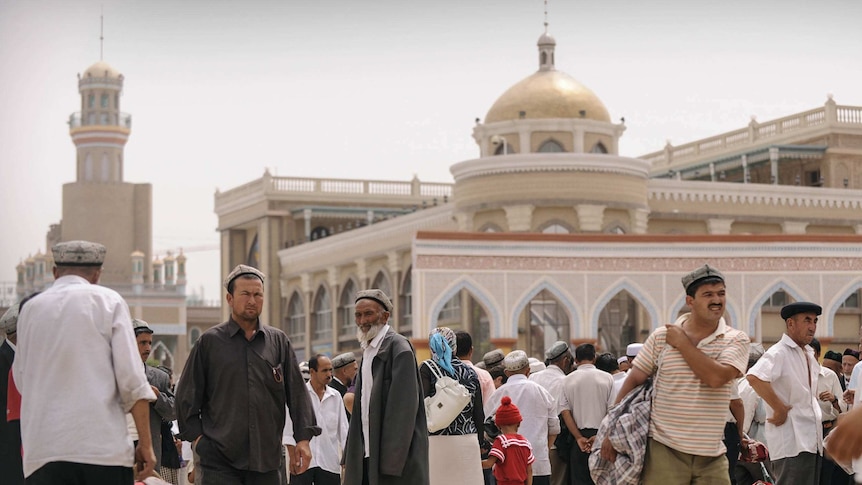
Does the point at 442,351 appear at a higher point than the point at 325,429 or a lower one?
higher

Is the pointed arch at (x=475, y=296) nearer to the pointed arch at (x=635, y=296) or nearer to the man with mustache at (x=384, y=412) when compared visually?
the pointed arch at (x=635, y=296)

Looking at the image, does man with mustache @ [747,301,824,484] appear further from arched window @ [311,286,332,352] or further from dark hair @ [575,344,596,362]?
arched window @ [311,286,332,352]

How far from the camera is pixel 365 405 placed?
820 cm

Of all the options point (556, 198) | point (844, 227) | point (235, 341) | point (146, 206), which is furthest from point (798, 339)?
point (146, 206)

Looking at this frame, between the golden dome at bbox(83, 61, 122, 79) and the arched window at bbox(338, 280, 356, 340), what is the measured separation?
49.1 meters

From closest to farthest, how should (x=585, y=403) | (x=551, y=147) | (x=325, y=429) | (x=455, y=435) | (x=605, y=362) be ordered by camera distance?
1. (x=455, y=435)
2. (x=325, y=429)
3. (x=585, y=403)
4. (x=605, y=362)
5. (x=551, y=147)

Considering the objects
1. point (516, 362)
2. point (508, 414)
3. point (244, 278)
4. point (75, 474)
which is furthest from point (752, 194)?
point (75, 474)

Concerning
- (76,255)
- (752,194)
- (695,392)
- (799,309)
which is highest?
(752,194)

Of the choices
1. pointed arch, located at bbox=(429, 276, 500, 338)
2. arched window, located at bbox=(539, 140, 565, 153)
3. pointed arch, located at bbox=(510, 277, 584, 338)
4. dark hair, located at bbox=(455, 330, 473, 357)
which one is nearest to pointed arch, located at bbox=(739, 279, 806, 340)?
pointed arch, located at bbox=(510, 277, 584, 338)

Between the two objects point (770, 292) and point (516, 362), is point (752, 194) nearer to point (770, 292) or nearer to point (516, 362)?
point (770, 292)

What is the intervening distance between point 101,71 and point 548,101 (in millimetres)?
56028

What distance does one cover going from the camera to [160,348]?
83.0 metres

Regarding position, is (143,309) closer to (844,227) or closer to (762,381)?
(844,227)

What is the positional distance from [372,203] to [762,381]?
51.8m
